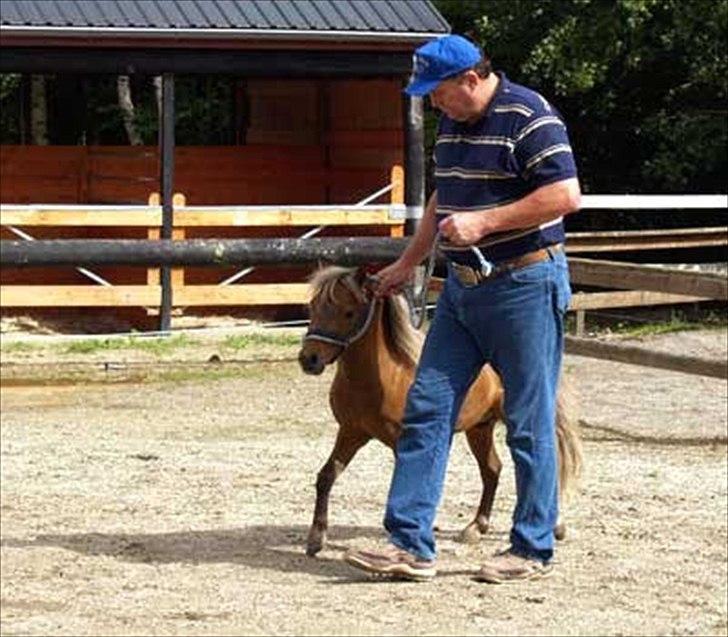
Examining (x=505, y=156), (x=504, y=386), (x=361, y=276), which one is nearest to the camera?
(x=505, y=156)

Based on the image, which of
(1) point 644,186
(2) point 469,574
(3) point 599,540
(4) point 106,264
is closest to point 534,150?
(4) point 106,264

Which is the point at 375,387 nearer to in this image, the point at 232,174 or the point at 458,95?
the point at 458,95

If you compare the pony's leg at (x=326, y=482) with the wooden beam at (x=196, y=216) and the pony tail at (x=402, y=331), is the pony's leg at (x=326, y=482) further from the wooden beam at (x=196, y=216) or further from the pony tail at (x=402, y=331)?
the wooden beam at (x=196, y=216)

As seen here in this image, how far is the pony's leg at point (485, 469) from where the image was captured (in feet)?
26.5

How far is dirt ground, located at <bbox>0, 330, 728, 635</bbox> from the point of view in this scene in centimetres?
662

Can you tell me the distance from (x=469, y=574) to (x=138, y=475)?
9.55 feet

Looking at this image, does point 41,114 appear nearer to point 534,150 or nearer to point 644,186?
point 644,186

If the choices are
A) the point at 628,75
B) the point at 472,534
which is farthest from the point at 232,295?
the point at 472,534

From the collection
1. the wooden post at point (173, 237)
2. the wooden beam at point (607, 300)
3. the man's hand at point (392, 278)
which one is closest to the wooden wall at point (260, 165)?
the wooden post at point (173, 237)

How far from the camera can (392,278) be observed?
245 inches

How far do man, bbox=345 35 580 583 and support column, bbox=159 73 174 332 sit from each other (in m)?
11.0

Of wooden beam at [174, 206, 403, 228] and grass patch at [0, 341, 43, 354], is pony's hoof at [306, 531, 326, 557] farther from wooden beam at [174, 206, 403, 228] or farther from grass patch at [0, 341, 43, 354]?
wooden beam at [174, 206, 403, 228]

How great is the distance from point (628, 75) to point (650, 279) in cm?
1011

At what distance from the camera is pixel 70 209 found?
17.3 m
